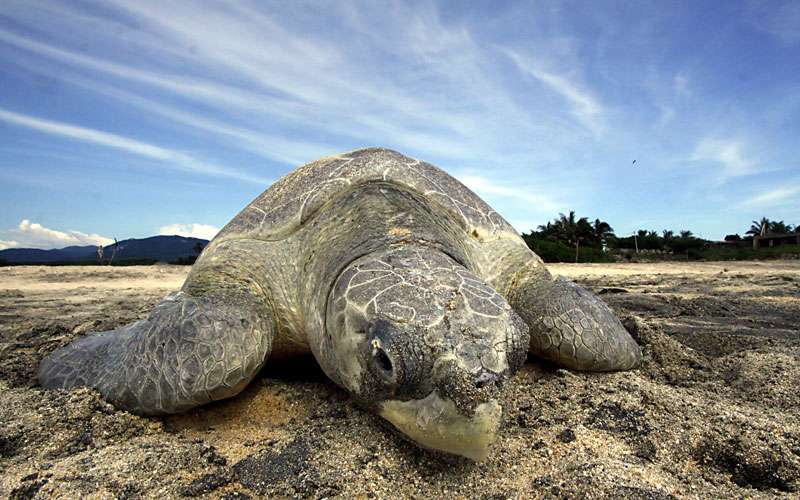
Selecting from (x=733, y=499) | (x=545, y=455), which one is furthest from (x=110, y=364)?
(x=733, y=499)

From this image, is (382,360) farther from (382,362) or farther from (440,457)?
(440,457)

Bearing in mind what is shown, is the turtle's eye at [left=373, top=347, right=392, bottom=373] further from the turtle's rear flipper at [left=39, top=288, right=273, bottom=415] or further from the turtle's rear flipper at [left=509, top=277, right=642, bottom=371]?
the turtle's rear flipper at [left=509, top=277, right=642, bottom=371]

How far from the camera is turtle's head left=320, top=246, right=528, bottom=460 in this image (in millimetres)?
1740

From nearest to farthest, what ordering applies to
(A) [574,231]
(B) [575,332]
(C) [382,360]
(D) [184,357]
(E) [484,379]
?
1. (E) [484,379]
2. (C) [382,360]
3. (D) [184,357]
4. (B) [575,332]
5. (A) [574,231]

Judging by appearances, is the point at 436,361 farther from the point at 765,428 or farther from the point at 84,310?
the point at 84,310

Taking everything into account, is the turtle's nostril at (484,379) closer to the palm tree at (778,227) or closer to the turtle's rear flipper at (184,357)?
the turtle's rear flipper at (184,357)

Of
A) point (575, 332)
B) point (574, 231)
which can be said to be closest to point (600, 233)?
point (574, 231)

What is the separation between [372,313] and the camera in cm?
196

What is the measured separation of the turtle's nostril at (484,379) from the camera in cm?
173

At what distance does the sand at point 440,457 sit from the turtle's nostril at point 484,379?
1.38 ft

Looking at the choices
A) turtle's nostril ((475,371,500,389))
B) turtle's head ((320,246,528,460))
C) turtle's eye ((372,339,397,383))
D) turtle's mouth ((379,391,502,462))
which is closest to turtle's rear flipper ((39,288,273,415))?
turtle's head ((320,246,528,460))

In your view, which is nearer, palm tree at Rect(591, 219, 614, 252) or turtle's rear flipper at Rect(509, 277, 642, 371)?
turtle's rear flipper at Rect(509, 277, 642, 371)

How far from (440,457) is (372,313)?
2.15 ft

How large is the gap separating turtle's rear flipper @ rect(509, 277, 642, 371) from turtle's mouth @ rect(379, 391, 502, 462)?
4.27 ft
